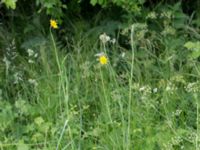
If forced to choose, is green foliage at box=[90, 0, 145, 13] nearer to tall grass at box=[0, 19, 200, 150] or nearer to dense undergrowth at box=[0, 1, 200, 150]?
dense undergrowth at box=[0, 1, 200, 150]

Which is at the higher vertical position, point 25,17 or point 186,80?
point 25,17

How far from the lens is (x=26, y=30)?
15.2ft

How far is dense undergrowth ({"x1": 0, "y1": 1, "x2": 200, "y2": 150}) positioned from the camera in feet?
9.81

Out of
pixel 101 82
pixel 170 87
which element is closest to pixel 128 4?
pixel 101 82

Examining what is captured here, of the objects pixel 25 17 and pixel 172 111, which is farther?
pixel 25 17

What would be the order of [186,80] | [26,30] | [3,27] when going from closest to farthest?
[186,80] → [26,30] → [3,27]

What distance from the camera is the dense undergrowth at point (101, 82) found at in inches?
118

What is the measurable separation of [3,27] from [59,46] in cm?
87

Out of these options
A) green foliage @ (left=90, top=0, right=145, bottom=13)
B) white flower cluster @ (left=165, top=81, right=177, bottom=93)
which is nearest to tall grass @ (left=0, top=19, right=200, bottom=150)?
white flower cluster @ (left=165, top=81, right=177, bottom=93)

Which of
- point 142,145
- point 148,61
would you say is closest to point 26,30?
point 148,61

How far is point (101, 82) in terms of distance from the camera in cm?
365

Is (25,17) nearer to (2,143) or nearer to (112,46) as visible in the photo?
(112,46)

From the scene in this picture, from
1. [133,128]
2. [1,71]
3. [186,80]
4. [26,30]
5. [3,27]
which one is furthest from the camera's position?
[3,27]

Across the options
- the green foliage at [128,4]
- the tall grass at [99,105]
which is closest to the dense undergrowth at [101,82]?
the tall grass at [99,105]
